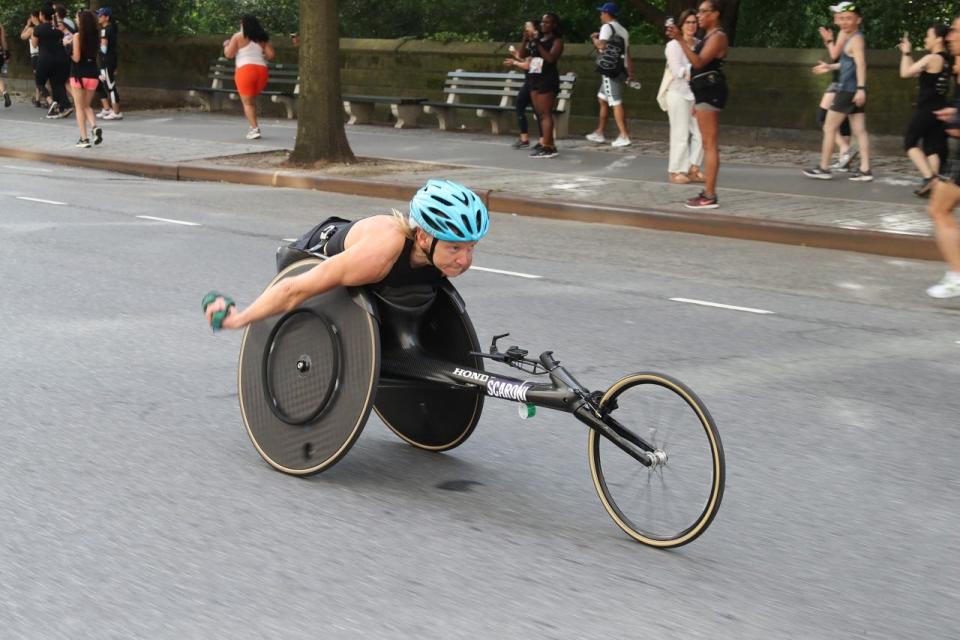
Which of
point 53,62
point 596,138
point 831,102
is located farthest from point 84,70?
point 831,102

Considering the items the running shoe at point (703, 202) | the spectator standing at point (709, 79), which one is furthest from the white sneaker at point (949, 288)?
the running shoe at point (703, 202)

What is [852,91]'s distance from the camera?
13906 millimetres

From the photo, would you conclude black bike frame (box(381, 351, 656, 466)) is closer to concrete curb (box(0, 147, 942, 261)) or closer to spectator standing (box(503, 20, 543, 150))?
concrete curb (box(0, 147, 942, 261))

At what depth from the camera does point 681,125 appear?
14508 mm

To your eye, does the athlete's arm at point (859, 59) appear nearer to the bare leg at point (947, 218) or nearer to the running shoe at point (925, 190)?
the running shoe at point (925, 190)

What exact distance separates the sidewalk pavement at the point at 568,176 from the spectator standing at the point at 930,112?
0.41 meters

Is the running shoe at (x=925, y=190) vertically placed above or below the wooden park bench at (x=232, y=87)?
below

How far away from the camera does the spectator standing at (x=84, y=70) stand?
1888 centimetres

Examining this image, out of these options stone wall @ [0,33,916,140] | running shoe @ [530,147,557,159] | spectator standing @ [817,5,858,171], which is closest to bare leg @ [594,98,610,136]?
stone wall @ [0,33,916,140]

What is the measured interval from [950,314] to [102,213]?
7740 millimetres

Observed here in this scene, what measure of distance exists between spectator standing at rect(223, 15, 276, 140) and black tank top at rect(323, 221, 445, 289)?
15.2m

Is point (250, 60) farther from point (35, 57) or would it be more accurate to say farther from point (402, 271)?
point (402, 271)

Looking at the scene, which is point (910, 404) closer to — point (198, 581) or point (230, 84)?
point (198, 581)

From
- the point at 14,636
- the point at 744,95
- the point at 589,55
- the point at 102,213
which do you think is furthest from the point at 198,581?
the point at 589,55
